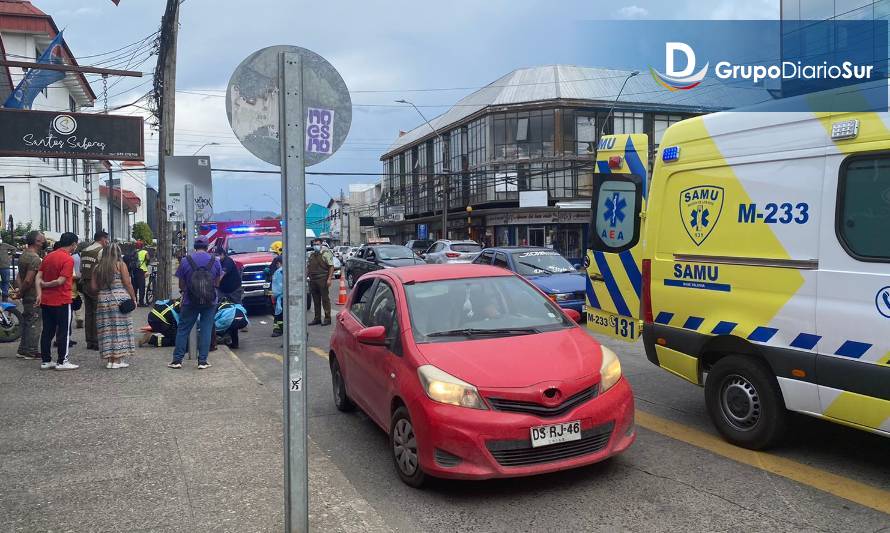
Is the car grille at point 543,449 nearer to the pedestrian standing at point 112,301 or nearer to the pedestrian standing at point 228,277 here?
the pedestrian standing at point 112,301

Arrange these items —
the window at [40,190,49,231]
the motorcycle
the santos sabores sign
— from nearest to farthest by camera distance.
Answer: the motorcycle, the santos sabores sign, the window at [40,190,49,231]

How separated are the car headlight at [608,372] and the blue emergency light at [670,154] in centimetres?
206

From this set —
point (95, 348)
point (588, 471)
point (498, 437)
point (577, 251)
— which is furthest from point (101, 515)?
point (577, 251)

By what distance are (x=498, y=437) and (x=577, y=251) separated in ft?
156

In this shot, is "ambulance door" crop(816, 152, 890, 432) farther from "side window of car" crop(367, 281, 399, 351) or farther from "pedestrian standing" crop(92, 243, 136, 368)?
"pedestrian standing" crop(92, 243, 136, 368)

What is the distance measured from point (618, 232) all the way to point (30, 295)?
819 cm

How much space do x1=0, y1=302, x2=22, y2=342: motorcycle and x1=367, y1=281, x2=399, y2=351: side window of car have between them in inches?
313

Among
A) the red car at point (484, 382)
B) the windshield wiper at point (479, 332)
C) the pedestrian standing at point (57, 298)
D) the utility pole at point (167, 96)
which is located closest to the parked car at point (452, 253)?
the utility pole at point (167, 96)

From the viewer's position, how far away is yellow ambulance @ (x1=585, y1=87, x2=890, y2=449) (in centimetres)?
446

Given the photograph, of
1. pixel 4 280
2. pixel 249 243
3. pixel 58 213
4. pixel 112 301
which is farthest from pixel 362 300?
pixel 58 213

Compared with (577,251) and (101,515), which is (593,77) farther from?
(101,515)

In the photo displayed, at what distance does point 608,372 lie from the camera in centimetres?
491

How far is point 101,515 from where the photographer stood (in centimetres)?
421

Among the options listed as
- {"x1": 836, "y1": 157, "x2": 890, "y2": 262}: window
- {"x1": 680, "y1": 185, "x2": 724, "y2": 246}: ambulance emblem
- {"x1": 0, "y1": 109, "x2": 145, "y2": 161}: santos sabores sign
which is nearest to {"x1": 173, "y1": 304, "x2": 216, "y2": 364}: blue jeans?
{"x1": 680, "y1": 185, "x2": 724, "y2": 246}: ambulance emblem
